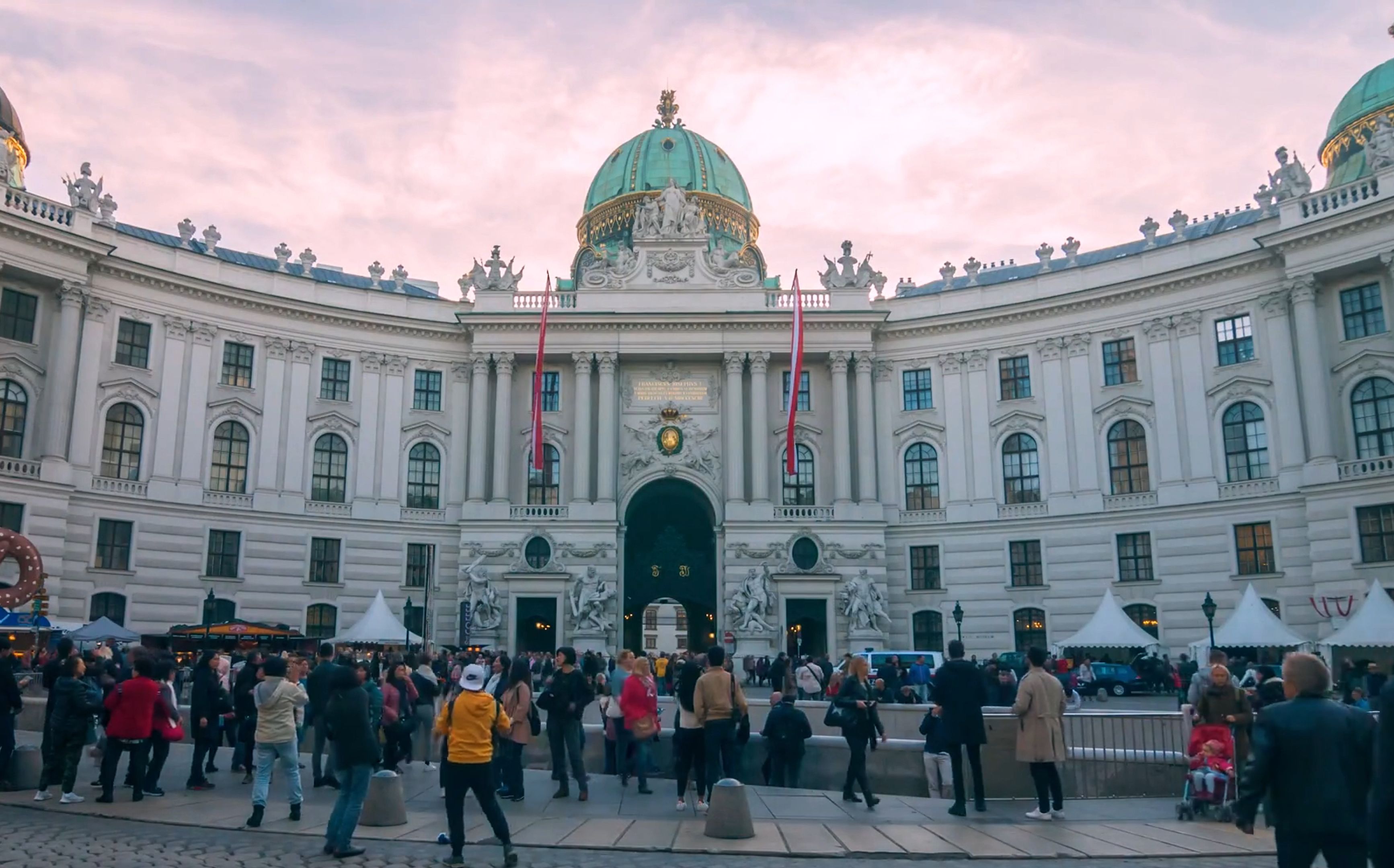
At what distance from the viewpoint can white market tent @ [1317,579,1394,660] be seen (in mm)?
32062

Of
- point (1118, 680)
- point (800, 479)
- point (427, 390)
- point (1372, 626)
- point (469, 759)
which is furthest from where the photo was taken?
point (427, 390)

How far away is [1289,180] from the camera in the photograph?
137 ft

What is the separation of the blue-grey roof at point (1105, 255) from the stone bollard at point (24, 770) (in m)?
42.1

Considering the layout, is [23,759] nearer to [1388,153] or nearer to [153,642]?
[153,642]

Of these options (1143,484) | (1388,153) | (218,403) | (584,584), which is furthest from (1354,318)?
(218,403)

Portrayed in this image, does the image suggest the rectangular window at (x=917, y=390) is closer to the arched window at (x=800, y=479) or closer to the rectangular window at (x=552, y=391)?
the arched window at (x=800, y=479)

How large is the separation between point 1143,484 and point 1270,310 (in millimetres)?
8456

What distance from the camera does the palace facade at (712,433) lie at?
4056 centimetres

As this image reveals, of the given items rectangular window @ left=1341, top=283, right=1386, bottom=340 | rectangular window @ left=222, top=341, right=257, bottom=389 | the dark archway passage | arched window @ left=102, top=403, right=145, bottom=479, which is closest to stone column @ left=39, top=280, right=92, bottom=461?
A: arched window @ left=102, top=403, right=145, bottom=479

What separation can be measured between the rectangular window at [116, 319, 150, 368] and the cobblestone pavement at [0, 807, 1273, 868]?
35570 millimetres

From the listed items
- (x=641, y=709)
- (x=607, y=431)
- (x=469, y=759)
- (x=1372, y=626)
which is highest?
(x=607, y=431)

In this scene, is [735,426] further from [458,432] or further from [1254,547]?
[1254,547]

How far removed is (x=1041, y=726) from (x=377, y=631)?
102 ft

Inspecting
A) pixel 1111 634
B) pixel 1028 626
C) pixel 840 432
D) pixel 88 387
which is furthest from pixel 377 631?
pixel 1028 626
